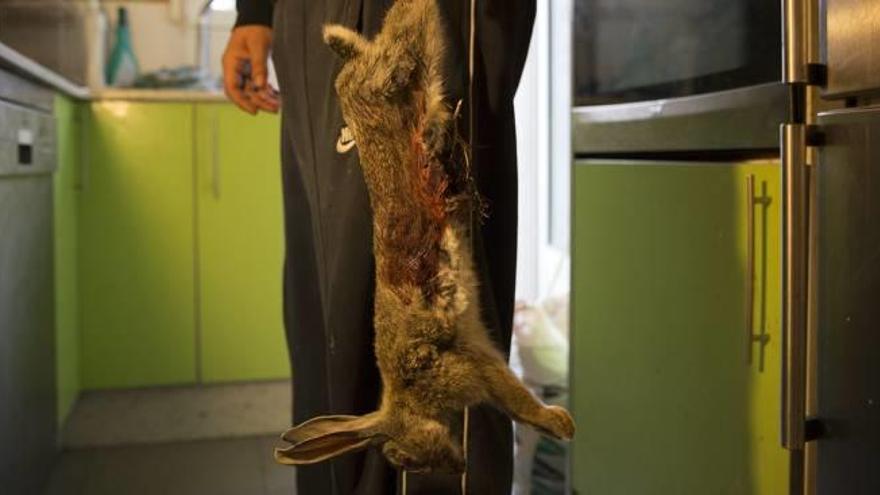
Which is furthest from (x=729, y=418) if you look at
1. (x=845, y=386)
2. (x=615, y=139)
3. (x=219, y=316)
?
(x=219, y=316)

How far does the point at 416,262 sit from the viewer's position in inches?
27.8

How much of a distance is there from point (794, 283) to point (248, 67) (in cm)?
81

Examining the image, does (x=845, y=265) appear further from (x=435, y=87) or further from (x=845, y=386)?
(x=435, y=87)

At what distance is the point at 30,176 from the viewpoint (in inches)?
80.6

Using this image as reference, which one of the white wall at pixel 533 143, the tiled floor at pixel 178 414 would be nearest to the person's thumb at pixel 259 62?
the white wall at pixel 533 143

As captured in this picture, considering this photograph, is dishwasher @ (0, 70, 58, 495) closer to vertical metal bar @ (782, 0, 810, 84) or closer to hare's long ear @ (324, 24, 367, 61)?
hare's long ear @ (324, 24, 367, 61)

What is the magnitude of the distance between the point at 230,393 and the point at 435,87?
2.42 metres

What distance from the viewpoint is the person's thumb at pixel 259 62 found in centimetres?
Result: 128

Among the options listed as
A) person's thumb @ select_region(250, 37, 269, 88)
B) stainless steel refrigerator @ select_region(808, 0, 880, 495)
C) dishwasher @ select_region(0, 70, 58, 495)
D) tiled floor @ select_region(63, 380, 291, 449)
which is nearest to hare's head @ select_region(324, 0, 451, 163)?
stainless steel refrigerator @ select_region(808, 0, 880, 495)

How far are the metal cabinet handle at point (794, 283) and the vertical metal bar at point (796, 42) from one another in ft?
0.20

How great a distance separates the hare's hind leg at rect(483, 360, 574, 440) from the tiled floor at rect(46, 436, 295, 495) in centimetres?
166

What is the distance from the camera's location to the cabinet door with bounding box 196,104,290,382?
9.54ft

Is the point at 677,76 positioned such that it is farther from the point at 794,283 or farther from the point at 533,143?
the point at 533,143

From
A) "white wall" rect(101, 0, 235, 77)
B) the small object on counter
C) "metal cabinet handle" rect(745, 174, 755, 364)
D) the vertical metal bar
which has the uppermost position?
"white wall" rect(101, 0, 235, 77)
